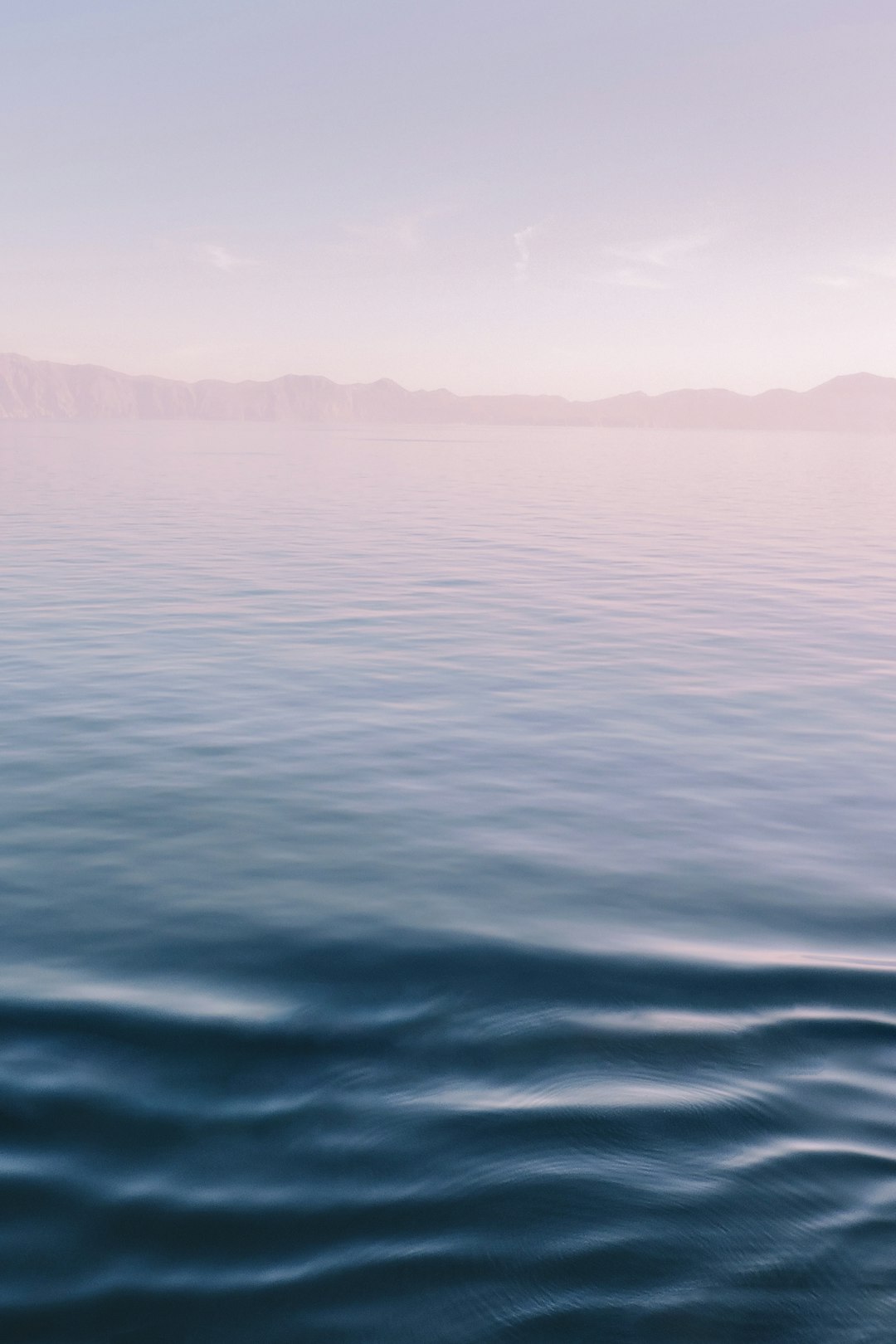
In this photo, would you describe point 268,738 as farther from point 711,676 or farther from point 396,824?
point 711,676

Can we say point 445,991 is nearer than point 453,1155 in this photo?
No

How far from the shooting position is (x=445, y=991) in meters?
7.52

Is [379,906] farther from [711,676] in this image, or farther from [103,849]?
[711,676]

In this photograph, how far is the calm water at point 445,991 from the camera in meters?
4.79

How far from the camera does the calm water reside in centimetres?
479

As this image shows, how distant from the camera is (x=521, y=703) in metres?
16.3

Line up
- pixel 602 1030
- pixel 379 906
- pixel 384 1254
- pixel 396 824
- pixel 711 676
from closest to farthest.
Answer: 1. pixel 384 1254
2. pixel 602 1030
3. pixel 379 906
4. pixel 396 824
5. pixel 711 676

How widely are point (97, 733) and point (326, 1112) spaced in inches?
368

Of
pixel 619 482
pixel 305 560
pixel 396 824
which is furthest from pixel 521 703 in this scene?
pixel 619 482

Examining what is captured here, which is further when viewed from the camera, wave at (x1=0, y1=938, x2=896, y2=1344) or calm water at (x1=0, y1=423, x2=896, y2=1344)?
calm water at (x1=0, y1=423, x2=896, y2=1344)

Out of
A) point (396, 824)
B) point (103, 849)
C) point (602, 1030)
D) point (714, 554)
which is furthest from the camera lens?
point (714, 554)

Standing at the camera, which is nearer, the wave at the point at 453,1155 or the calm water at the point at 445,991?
the wave at the point at 453,1155

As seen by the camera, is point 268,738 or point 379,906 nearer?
point 379,906

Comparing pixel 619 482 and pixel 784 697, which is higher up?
pixel 619 482
